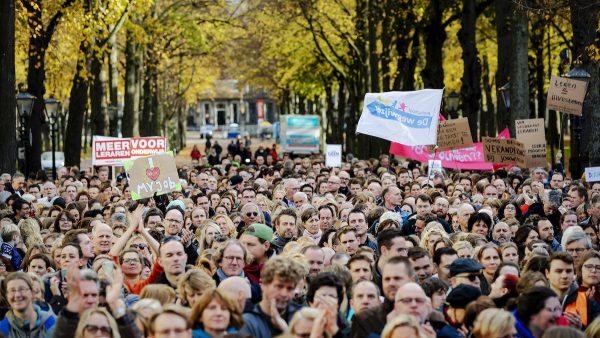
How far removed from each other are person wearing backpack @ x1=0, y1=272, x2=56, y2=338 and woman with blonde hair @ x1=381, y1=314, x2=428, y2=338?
9.75 feet

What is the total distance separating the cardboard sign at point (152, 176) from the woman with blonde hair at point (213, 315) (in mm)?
8867

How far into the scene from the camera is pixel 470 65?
118 ft

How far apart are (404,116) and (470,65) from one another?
1591 centimetres

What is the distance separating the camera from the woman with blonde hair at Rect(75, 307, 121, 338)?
8031 mm

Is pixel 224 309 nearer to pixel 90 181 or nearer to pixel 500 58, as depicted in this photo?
pixel 90 181

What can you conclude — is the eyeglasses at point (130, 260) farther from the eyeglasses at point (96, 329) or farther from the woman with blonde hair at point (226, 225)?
the eyeglasses at point (96, 329)

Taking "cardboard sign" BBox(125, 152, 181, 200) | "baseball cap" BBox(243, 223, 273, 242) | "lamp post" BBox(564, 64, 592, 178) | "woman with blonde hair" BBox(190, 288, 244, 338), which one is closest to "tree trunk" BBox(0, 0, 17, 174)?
"cardboard sign" BBox(125, 152, 181, 200)

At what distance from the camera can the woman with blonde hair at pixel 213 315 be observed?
833 centimetres

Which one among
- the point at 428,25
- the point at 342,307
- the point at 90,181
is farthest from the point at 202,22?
the point at 342,307

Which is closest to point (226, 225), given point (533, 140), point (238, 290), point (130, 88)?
point (238, 290)

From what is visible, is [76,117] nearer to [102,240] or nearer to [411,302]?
[102,240]

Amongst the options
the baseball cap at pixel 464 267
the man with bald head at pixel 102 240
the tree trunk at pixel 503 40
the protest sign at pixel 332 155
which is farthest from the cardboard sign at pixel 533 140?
the baseball cap at pixel 464 267

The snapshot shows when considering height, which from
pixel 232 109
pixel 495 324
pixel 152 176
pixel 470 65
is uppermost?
pixel 470 65

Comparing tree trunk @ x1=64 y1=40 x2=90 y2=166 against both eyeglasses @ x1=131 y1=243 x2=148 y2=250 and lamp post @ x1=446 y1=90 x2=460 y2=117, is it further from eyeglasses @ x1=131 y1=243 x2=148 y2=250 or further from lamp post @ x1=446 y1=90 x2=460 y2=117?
eyeglasses @ x1=131 y1=243 x2=148 y2=250
